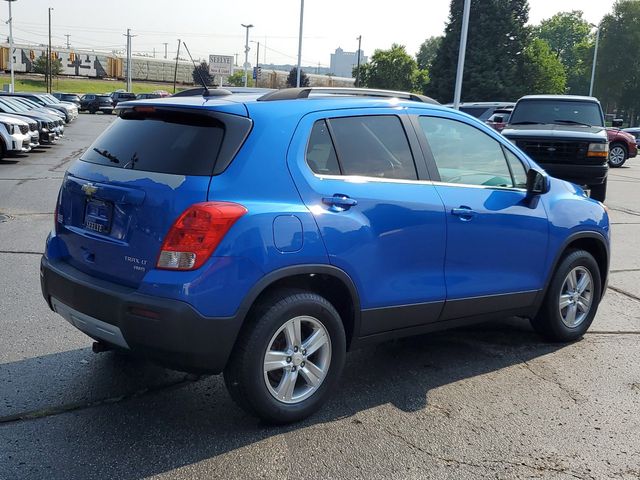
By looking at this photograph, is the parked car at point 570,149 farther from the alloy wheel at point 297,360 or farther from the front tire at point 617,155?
the front tire at point 617,155

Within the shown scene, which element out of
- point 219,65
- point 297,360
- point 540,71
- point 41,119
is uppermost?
point 540,71

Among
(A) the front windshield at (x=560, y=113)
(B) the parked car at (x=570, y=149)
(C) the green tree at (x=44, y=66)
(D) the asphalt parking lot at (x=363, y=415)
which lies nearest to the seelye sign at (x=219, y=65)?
(A) the front windshield at (x=560, y=113)

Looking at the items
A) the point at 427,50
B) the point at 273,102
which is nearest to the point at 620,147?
the point at 273,102

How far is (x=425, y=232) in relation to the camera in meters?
4.14

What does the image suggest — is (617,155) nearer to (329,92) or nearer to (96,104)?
(329,92)

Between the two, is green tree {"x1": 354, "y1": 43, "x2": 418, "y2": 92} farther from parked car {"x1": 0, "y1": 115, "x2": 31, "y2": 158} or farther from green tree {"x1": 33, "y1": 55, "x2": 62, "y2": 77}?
green tree {"x1": 33, "y1": 55, "x2": 62, "y2": 77}

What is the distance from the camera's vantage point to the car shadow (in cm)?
331

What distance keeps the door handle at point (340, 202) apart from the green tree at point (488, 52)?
50967 mm

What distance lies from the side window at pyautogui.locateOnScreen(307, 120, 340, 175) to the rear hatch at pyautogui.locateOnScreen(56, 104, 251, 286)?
414mm

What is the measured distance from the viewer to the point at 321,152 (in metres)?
3.84

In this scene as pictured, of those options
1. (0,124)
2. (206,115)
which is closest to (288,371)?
(206,115)

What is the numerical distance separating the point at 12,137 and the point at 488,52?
140ft

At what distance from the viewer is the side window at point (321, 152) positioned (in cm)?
378

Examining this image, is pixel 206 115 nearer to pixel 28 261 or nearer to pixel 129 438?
pixel 129 438
